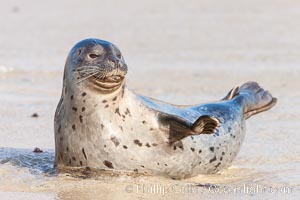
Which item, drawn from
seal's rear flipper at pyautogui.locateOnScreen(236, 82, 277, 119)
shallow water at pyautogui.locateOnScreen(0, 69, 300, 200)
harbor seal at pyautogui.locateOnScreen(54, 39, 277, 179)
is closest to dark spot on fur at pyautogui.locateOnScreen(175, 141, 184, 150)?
harbor seal at pyautogui.locateOnScreen(54, 39, 277, 179)

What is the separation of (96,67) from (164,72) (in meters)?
4.38

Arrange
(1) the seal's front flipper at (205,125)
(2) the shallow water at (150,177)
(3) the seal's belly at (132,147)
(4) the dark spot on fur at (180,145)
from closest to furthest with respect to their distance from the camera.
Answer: (2) the shallow water at (150,177)
(1) the seal's front flipper at (205,125)
(3) the seal's belly at (132,147)
(4) the dark spot on fur at (180,145)

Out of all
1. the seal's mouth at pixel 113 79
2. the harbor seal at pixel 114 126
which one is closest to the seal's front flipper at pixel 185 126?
the harbor seal at pixel 114 126

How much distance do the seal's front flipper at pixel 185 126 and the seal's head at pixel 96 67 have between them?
0.35 m

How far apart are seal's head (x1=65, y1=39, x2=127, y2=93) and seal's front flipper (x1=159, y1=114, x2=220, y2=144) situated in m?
0.35

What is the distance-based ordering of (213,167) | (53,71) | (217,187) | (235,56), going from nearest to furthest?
(217,187) < (213,167) < (53,71) < (235,56)

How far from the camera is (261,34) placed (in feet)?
38.3

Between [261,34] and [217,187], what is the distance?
6760 mm

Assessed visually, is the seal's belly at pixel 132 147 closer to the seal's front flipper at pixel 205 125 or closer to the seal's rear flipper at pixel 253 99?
the seal's front flipper at pixel 205 125

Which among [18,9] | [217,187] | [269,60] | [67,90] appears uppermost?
[18,9]

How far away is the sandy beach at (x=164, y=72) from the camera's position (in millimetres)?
5090

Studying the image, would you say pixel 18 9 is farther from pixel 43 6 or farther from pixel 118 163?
pixel 118 163

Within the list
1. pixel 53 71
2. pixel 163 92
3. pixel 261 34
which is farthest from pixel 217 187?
pixel 261 34

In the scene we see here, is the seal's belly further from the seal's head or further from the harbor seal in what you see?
the seal's head
